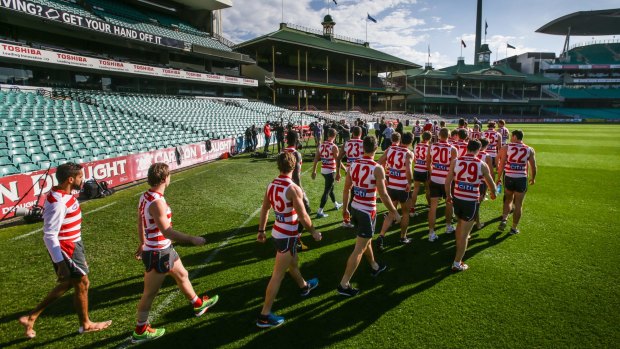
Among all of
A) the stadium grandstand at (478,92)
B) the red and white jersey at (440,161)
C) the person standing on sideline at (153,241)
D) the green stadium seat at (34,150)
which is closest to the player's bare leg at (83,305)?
the person standing on sideline at (153,241)

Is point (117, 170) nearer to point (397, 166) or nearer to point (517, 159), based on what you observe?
point (397, 166)

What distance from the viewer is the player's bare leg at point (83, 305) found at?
3.76m

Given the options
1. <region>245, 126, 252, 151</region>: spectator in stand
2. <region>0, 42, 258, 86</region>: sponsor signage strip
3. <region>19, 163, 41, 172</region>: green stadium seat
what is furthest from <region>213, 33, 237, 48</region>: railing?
<region>19, 163, 41, 172</region>: green stadium seat

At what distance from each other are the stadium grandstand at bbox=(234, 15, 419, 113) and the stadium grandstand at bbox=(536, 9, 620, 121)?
44814mm

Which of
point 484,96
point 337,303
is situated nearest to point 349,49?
point 484,96

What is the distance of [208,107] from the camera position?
29.6 meters

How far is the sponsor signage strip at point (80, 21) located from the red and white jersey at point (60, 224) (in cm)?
2441

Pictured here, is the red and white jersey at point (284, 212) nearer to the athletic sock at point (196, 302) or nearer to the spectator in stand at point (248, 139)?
the athletic sock at point (196, 302)

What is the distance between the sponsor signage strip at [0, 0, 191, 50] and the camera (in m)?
20.5

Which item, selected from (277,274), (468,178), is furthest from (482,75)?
(277,274)

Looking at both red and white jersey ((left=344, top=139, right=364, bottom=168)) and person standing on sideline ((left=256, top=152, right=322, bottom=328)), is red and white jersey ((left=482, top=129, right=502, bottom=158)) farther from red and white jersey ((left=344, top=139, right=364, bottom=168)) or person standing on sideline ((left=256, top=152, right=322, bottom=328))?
person standing on sideline ((left=256, top=152, right=322, bottom=328))

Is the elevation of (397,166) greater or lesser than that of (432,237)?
greater

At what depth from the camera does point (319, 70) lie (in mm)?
53719

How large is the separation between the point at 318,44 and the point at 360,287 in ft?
148
